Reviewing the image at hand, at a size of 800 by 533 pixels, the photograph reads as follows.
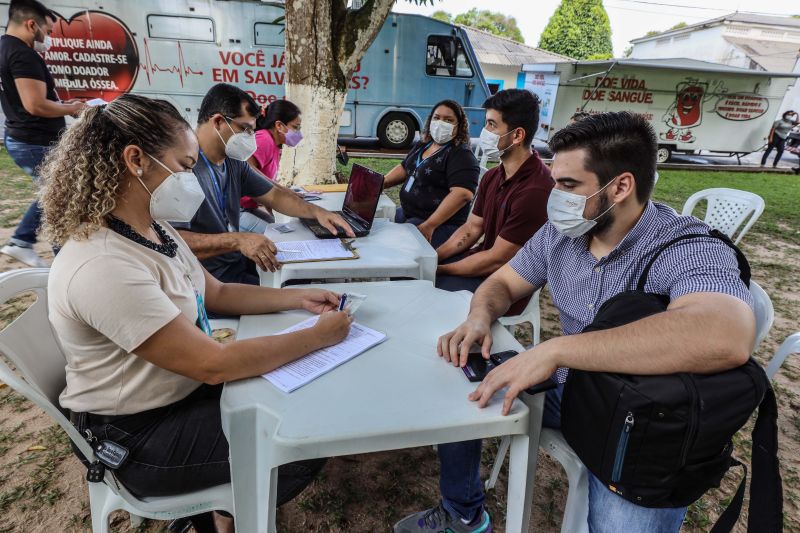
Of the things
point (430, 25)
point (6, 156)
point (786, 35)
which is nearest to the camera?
point (6, 156)

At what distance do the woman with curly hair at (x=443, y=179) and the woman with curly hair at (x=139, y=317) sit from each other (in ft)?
6.65

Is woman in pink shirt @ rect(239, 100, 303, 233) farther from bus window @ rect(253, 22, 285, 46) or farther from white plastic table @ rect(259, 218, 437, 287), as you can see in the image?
bus window @ rect(253, 22, 285, 46)

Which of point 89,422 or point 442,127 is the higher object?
point 442,127

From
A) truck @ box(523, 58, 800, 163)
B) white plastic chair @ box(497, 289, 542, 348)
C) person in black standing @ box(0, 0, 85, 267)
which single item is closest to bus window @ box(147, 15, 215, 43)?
person in black standing @ box(0, 0, 85, 267)

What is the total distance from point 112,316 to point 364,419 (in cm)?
64

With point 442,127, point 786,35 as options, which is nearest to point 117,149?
point 442,127

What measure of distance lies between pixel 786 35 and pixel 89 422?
3460 centimetres

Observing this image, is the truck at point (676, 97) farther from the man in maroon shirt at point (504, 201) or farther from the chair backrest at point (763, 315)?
the chair backrest at point (763, 315)

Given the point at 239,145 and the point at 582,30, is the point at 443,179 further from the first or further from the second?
the point at 582,30

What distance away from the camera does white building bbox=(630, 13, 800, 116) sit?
22.2 metres

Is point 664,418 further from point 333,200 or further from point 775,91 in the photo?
point 775,91

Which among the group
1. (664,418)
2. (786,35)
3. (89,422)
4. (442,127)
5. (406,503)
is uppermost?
(786,35)

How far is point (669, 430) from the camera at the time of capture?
998mm

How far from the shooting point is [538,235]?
1747 millimetres
